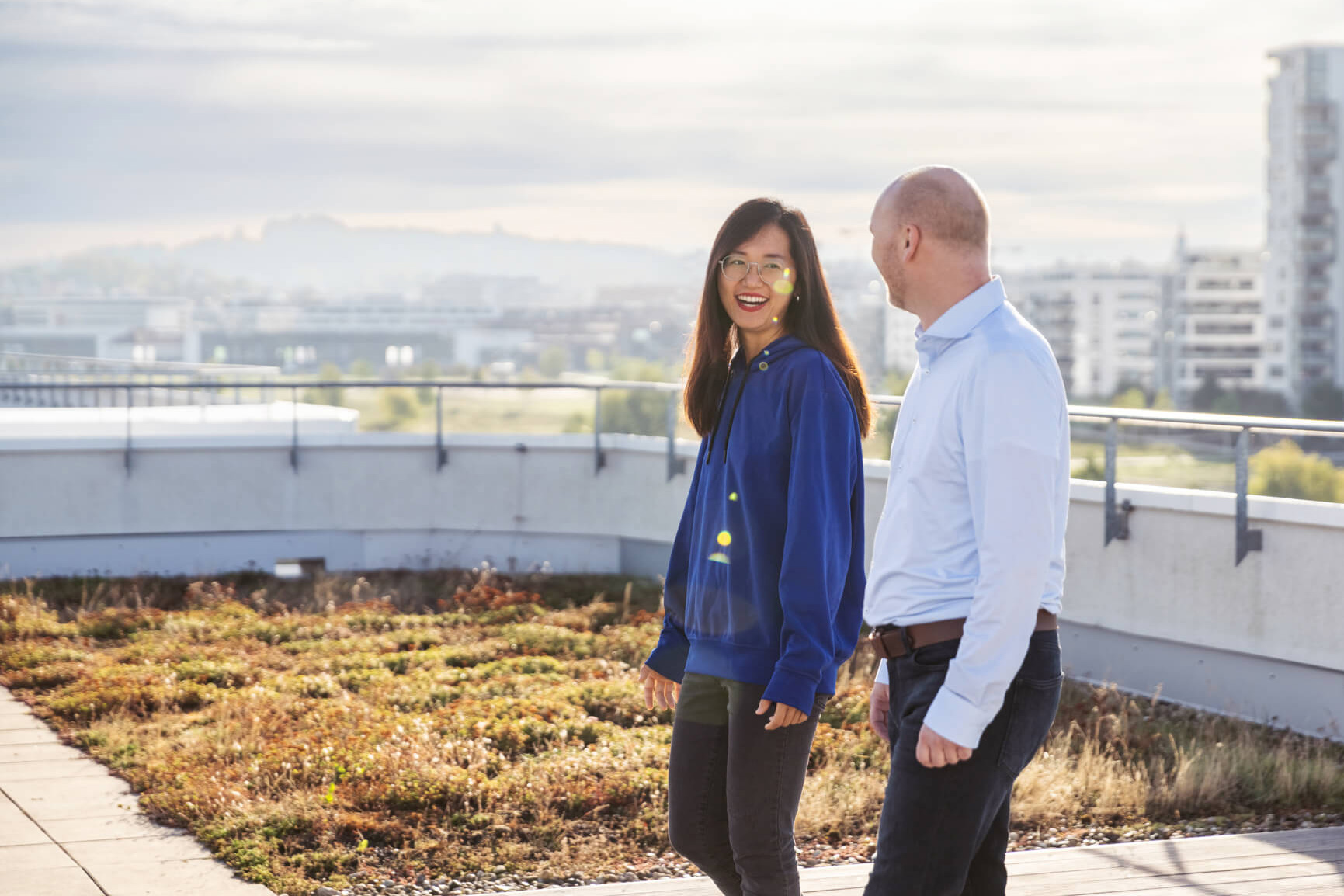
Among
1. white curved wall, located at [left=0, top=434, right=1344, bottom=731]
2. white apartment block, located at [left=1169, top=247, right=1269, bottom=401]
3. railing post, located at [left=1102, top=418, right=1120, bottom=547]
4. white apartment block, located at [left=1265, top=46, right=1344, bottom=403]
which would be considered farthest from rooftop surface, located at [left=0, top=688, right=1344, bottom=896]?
white apartment block, located at [left=1169, top=247, right=1269, bottom=401]

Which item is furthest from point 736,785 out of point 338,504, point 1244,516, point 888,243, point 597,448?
point 338,504

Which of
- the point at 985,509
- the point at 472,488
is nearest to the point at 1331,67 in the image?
the point at 472,488

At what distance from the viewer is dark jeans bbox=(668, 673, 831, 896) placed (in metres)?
3.15

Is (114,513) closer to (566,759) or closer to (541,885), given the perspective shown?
(566,759)

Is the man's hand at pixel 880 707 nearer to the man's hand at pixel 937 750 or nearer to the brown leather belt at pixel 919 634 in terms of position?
the brown leather belt at pixel 919 634

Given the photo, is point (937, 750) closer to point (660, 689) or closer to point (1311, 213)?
point (660, 689)

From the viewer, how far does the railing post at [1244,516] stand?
821 centimetres

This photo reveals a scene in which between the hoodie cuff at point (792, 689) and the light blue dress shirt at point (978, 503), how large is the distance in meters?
0.31

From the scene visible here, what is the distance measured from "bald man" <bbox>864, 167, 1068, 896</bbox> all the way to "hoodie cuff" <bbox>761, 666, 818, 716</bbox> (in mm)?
270

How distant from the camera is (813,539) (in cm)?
307

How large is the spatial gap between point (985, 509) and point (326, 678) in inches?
259

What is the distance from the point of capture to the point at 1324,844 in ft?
16.9

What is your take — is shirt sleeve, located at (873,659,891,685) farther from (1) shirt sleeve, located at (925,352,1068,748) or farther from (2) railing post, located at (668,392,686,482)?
(2) railing post, located at (668,392,686,482)

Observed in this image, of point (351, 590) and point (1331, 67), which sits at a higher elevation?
point (1331, 67)
